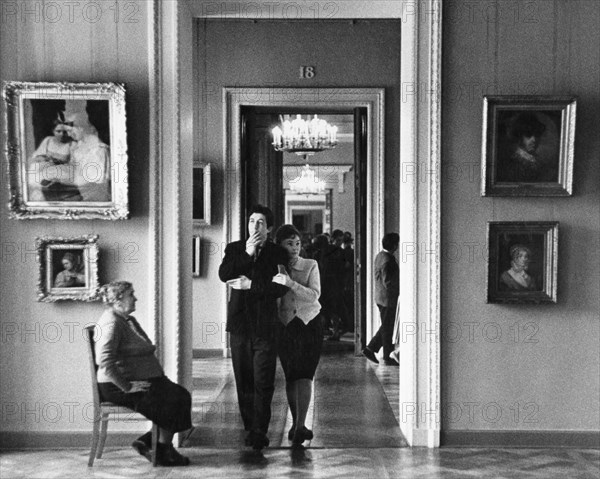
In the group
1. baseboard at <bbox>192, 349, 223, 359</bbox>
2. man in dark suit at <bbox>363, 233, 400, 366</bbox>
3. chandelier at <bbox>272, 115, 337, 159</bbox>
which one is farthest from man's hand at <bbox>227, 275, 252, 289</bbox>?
chandelier at <bbox>272, 115, 337, 159</bbox>

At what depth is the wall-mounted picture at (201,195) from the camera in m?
13.0

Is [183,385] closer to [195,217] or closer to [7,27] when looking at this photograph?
[7,27]

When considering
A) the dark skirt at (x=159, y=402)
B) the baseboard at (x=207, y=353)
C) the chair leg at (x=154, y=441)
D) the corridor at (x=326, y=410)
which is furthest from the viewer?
the baseboard at (x=207, y=353)

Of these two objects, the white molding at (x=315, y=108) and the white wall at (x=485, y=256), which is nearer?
the white wall at (x=485, y=256)

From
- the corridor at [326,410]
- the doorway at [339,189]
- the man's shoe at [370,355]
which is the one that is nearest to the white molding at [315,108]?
the doorway at [339,189]

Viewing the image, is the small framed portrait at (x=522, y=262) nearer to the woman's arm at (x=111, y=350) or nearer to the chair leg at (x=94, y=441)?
the woman's arm at (x=111, y=350)

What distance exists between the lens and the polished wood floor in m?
6.92

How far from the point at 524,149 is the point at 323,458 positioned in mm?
3123

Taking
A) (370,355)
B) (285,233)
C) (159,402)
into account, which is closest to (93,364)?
(159,402)

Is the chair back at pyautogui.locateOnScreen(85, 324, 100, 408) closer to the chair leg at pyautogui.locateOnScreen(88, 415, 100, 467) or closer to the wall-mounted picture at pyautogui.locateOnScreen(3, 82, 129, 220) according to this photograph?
the chair leg at pyautogui.locateOnScreen(88, 415, 100, 467)

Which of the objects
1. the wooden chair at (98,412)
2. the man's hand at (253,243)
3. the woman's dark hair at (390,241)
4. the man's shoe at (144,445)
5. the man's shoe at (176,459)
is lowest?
the man's shoe at (176,459)

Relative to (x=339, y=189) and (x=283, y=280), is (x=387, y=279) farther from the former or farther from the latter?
(x=339, y=189)

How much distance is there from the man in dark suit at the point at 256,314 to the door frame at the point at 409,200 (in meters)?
0.44

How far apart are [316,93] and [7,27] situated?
19.4 ft
